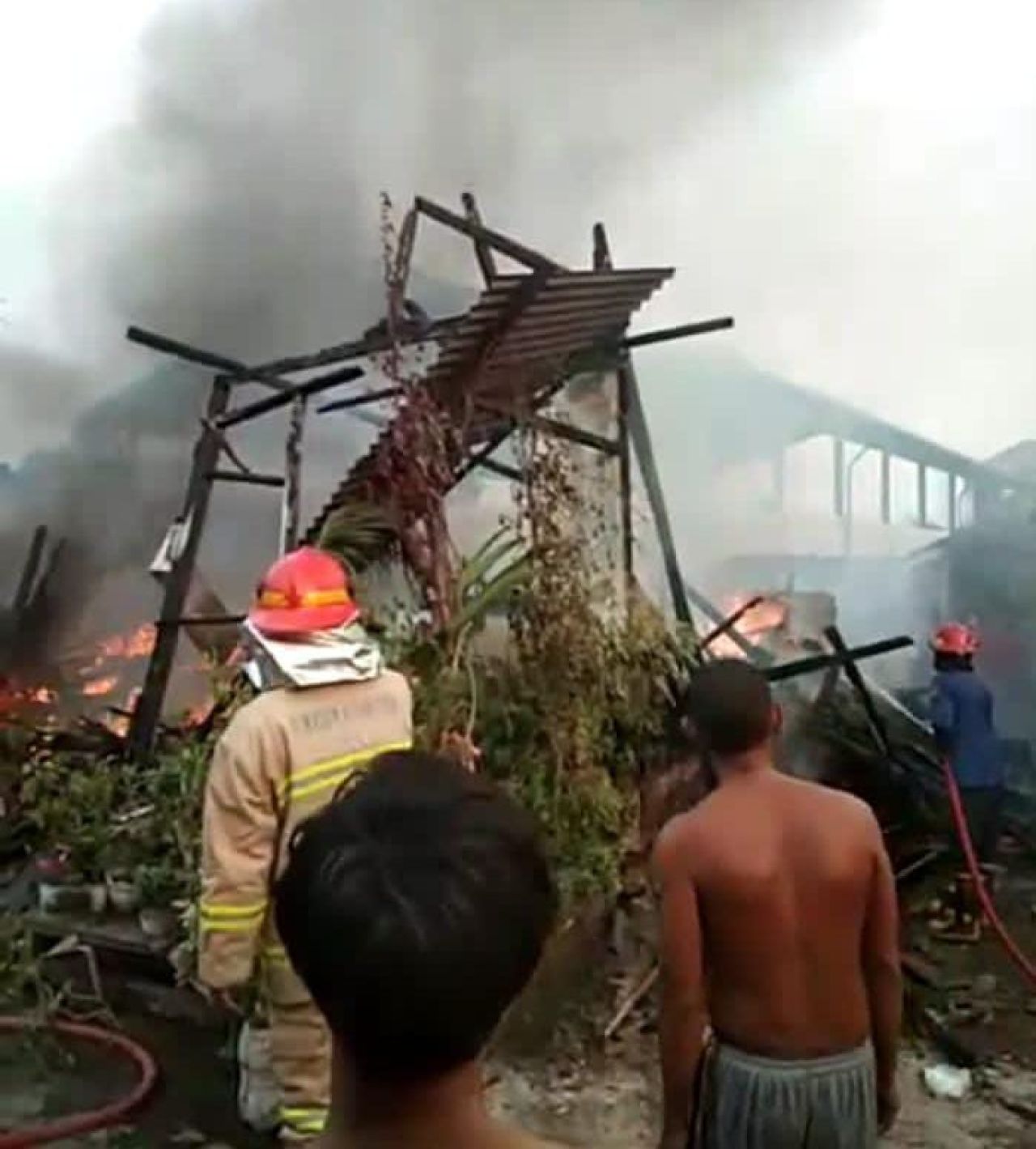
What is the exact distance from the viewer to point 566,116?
1081 cm

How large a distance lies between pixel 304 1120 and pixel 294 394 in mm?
4026

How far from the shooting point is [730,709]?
2.68m

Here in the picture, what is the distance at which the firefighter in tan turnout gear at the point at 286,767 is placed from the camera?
10.3 ft

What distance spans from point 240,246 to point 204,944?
872 centimetres

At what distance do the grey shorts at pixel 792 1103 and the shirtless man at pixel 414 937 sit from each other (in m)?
1.52

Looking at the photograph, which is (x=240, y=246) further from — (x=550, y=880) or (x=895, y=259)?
(x=550, y=880)

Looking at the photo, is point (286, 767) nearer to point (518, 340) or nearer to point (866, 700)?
point (518, 340)

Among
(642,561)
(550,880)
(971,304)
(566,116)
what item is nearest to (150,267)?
(566,116)

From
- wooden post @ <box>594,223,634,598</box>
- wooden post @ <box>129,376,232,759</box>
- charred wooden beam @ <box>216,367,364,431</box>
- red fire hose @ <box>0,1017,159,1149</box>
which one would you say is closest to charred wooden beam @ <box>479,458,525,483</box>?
wooden post @ <box>594,223,634,598</box>

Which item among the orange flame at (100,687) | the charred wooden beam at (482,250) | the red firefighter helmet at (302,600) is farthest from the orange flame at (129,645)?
the red firefighter helmet at (302,600)

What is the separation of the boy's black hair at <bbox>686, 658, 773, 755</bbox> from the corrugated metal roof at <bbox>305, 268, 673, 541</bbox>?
338 centimetres

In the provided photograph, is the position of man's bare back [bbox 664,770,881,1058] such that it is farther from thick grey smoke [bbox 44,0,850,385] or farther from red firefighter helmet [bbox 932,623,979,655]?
thick grey smoke [bbox 44,0,850,385]

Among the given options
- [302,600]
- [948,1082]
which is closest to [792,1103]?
[302,600]

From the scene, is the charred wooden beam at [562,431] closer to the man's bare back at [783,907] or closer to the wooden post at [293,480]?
the wooden post at [293,480]
